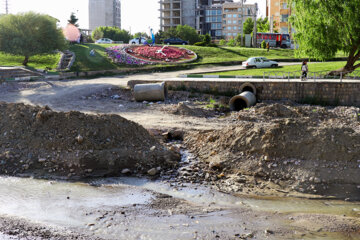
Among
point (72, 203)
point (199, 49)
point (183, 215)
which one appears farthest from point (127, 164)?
point (199, 49)

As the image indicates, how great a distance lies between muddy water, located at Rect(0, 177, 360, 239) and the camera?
24.9ft

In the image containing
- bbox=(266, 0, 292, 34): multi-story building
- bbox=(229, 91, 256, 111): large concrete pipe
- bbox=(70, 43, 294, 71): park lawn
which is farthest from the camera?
bbox=(266, 0, 292, 34): multi-story building

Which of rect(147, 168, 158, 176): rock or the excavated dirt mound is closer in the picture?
rect(147, 168, 158, 176): rock

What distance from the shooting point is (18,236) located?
24.1ft

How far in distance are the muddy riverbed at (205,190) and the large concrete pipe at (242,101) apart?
280 inches

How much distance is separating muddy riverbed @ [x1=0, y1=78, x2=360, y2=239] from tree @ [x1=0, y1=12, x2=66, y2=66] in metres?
22.8

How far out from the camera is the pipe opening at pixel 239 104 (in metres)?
20.9

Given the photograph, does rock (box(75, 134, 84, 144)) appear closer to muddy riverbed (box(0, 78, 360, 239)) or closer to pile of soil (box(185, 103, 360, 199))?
muddy riverbed (box(0, 78, 360, 239))

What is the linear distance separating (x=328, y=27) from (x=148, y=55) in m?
21.0

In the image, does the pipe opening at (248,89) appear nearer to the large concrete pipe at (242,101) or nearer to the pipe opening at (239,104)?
the large concrete pipe at (242,101)

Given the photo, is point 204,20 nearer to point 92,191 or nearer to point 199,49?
point 199,49

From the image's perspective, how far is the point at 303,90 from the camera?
72.4 feet

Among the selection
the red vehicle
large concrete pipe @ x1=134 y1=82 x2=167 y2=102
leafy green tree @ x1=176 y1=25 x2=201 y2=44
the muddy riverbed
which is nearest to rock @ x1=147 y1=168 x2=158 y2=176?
the muddy riverbed

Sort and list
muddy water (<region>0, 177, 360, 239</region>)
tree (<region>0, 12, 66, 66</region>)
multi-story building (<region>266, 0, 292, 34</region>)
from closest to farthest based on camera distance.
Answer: muddy water (<region>0, 177, 360, 239</region>), tree (<region>0, 12, 66, 66</region>), multi-story building (<region>266, 0, 292, 34</region>)
